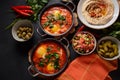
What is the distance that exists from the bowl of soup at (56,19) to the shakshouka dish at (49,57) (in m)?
0.10

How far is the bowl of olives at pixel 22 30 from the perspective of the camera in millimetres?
2418

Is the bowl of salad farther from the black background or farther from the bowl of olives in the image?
the bowl of olives

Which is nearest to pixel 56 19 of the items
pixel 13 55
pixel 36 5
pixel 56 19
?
pixel 56 19

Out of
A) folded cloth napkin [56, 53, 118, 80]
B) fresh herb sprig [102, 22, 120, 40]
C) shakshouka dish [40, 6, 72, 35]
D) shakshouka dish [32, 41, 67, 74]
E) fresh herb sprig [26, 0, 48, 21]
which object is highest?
fresh herb sprig [26, 0, 48, 21]

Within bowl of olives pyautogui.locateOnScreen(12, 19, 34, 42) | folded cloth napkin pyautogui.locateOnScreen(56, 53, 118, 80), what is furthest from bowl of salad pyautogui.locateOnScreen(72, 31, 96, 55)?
bowl of olives pyautogui.locateOnScreen(12, 19, 34, 42)

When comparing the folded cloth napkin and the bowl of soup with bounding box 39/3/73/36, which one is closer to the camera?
the folded cloth napkin

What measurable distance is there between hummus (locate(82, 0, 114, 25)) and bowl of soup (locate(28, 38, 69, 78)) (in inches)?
12.5

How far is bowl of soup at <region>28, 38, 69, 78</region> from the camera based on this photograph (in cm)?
232

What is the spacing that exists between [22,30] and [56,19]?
0.90 ft

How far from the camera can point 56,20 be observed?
96.4 inches

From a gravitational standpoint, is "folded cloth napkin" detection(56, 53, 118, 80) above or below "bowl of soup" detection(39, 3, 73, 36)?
below

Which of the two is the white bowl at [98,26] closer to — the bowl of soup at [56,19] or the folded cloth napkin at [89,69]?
the bowl of soup at [56,19]

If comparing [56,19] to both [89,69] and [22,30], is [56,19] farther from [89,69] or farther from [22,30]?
[89,69]

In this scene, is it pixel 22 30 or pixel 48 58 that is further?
pixel 22 30
